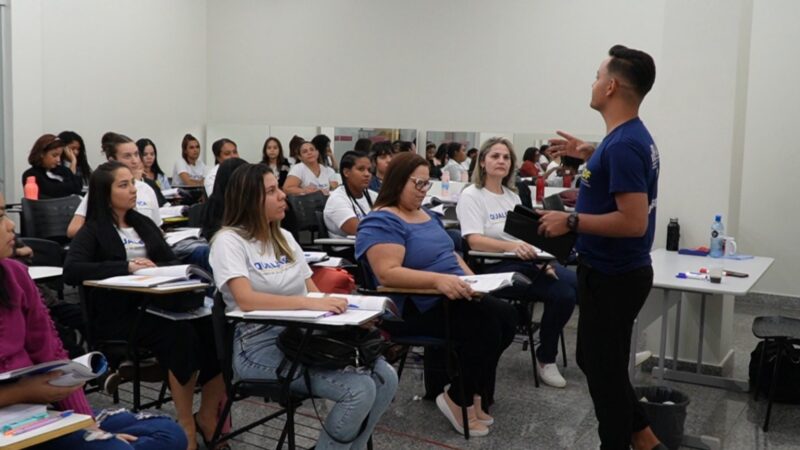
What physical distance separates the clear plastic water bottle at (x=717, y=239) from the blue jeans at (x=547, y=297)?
0.87 meters

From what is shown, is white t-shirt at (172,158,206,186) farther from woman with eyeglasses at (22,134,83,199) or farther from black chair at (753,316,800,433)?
black chair at (753,316,800,433)

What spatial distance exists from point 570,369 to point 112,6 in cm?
651

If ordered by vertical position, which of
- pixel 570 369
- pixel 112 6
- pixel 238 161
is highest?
pixel 112 6

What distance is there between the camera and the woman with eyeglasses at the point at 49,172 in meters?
6.87

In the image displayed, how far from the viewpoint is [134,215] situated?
13.1 feet

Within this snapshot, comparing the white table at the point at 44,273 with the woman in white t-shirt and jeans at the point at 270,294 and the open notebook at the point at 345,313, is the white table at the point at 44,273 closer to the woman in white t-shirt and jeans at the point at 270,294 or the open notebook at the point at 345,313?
the woman in white t-shirt and jeans at the point at 270,294

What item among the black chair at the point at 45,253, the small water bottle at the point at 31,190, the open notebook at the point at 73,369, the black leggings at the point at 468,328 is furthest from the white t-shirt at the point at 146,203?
the open notebook at the point at 73,369

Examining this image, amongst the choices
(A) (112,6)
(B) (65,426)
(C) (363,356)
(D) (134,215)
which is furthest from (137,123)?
(B) (65,426)

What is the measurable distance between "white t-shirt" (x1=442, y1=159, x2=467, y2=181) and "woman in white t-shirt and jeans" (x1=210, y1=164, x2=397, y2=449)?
5.15 m

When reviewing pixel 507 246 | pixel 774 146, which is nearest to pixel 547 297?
pixel 507 246

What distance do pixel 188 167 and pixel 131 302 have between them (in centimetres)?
595

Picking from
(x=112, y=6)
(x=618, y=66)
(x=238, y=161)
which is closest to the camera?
(x=618, y=66)

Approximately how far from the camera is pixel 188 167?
366 inches

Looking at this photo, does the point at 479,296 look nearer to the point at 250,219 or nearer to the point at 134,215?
the point at 250,219
